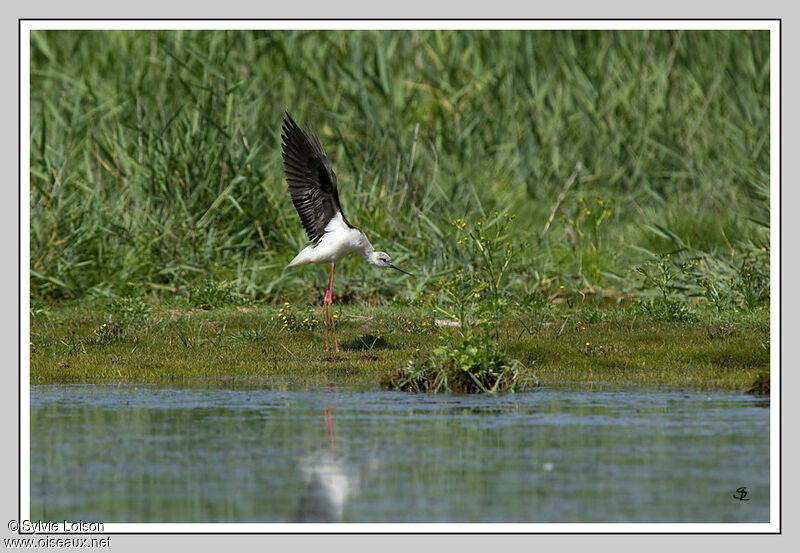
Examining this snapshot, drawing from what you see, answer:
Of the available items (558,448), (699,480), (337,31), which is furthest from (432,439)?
(337,31)

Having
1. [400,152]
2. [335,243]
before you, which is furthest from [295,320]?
[400,152]

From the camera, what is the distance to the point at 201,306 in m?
16.5

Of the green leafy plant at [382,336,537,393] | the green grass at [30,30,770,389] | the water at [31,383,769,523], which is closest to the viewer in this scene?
the water at [31,383,769,523]

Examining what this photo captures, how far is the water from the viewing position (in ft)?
25.7

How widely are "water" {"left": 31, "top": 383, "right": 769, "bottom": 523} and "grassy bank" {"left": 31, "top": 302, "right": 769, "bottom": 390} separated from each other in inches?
41.3

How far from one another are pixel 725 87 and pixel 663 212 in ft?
10.2

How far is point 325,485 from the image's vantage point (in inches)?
326

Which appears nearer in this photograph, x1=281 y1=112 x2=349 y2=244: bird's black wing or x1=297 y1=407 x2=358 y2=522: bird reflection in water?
x1=297 y1=407 x2=358 y2=522: bird reflection in water

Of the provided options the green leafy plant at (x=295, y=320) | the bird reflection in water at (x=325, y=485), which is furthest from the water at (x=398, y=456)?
the green leafy plant at (x=295, y=320)

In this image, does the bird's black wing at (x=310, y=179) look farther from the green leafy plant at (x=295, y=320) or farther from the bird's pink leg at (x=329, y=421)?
the bird's pink leg at (x=329, y=421)

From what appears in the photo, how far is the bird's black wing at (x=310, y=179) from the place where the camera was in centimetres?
1431
